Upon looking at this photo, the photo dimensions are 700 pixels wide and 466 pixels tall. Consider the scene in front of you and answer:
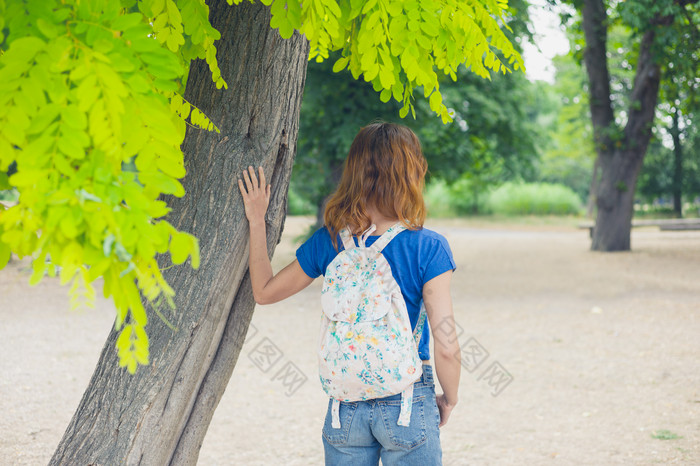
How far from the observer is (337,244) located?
2264mm

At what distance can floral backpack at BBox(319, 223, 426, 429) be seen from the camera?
2092 millimetres

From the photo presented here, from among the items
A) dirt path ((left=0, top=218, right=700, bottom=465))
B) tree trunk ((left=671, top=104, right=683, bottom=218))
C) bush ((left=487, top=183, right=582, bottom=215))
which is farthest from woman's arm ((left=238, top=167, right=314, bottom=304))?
bush ((left=487, top=183, right=582, bottom=215))

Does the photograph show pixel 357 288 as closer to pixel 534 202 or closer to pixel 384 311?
pixel 384 311

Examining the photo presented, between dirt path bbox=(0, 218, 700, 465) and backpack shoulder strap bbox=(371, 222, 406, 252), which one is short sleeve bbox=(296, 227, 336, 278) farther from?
dirt path bbox=(0, 218, 700, 465)

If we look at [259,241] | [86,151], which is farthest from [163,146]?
[259,241]

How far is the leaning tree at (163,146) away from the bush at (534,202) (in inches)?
1320

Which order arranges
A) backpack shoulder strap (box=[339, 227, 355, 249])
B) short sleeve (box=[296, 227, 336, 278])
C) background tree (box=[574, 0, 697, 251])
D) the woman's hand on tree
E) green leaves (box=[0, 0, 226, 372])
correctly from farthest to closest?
background tree (box=[574, 0, 697, 251])
the woman's hand on tree
short sleeve (box=[296, 227, 336, 278])
backpack shoulder strap (box=[339, 227, 355, 249])
green leaves (box=[0, 0, 226, 372])

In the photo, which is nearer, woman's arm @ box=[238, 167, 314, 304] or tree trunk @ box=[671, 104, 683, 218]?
woman's arm @ box=[238, 167, 314, 304]

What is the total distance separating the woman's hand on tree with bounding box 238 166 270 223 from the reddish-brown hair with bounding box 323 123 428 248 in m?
0.41

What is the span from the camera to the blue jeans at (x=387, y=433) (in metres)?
2.13

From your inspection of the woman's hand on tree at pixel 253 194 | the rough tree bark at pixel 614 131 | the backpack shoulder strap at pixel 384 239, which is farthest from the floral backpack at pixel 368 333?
the rough tree bark at pixel 614 131

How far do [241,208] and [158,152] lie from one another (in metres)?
1.13

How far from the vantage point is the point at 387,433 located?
6.98 ft

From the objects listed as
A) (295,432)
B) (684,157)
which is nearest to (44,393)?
(295,432)
